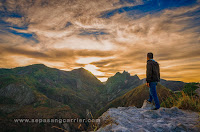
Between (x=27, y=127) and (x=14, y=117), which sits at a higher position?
(x=14, y=117)

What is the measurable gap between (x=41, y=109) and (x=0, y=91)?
76183 mm

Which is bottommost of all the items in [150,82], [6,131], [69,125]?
[69,125]

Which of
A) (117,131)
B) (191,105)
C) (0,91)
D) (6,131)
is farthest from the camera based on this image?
(0,91)

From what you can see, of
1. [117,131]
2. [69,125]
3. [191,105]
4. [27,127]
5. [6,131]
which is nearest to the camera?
[117,131]

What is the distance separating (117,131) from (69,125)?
601ft

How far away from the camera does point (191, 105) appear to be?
20.2ft

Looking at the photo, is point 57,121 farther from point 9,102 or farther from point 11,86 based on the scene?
point 11,86

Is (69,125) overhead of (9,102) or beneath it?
beneath

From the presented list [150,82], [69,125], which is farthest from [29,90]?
[150,82]

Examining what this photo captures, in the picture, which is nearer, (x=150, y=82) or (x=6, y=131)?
(x=150, y=82)

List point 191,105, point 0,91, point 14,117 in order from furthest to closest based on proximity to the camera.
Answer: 1. point 0,91
2. point 14,117
3. point 191,105

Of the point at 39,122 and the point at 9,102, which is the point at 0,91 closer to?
the point at 9,102

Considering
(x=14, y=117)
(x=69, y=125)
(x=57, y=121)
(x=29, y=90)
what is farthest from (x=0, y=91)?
(x=69, y=125)

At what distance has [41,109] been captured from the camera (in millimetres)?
165250
